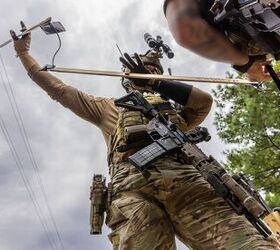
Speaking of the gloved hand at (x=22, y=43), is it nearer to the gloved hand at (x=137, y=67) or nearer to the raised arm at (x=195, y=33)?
the gloved hand at (x=137, y=67)

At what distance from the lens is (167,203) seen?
122 inches

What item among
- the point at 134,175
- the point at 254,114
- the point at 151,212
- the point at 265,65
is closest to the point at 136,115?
the point at 134,175

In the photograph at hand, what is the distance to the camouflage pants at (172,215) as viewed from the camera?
284 cm

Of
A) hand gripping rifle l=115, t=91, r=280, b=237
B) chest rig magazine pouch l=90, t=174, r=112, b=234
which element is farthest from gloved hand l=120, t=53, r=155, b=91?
chest rig magazine pouch l=90, t=174, r=112, b=234

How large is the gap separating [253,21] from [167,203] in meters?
1.80

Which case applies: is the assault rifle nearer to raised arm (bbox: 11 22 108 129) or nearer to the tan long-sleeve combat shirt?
the tan long-sleeve combat shirt

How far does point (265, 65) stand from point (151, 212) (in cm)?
145

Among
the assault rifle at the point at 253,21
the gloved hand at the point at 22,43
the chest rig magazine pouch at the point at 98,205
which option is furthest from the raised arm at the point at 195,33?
the gloved hand at the point at 22,43

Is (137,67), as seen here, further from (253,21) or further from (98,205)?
(253,21)

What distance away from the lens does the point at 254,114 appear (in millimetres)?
10203

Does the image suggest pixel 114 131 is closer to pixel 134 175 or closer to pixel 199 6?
pixel 134 175

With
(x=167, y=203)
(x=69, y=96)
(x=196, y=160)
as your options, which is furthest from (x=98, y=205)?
(x=69, y=96)

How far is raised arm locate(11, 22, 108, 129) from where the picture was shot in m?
3.92

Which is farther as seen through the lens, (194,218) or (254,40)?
(194,218)
